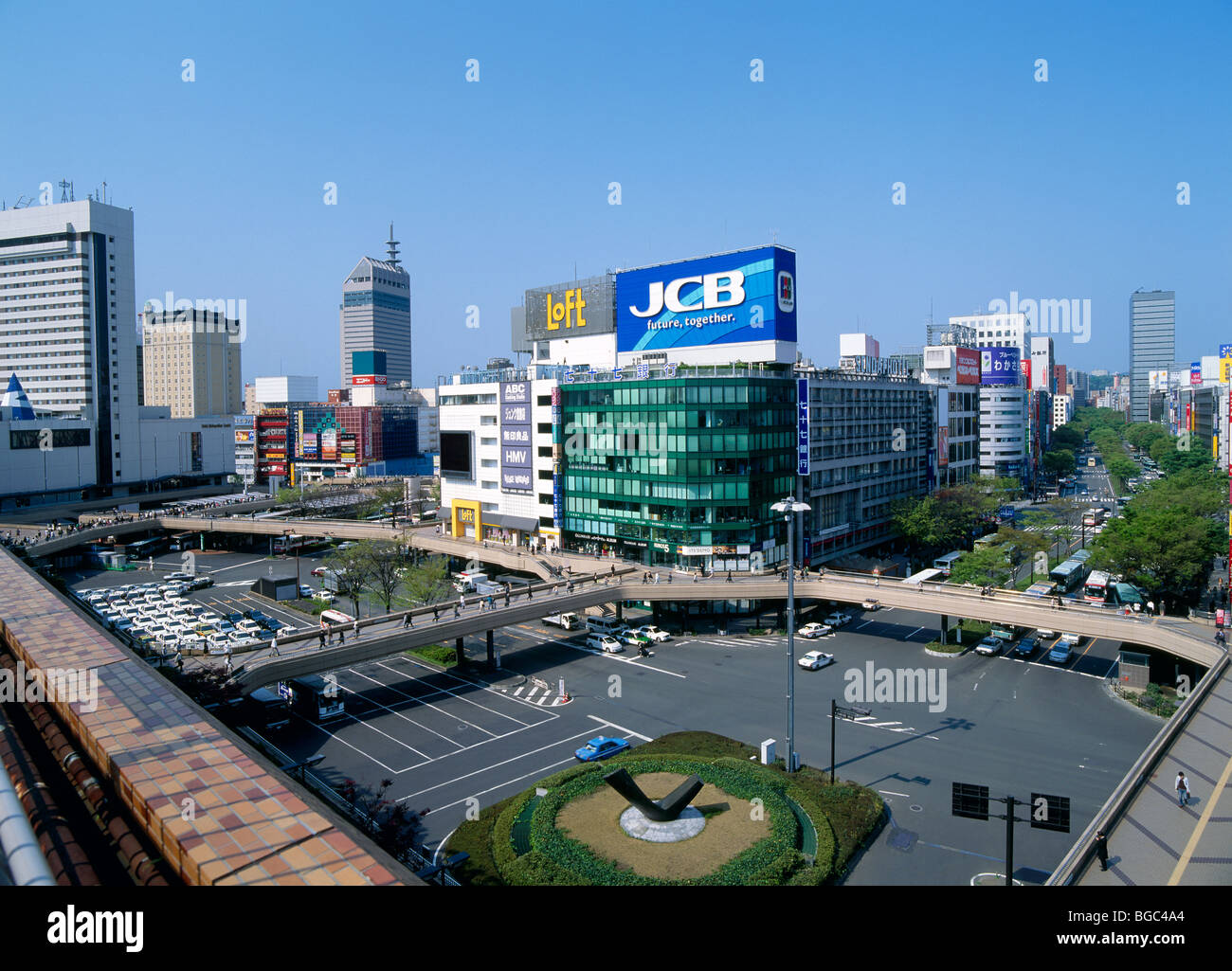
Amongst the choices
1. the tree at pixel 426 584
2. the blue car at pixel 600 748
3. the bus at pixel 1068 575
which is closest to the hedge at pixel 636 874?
the blue car at pixel 600 748

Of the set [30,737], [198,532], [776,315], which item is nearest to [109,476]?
[198,532]

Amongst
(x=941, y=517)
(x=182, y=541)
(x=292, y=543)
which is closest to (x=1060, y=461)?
(x=941, y=517)

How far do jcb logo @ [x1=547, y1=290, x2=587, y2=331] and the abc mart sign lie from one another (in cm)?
425

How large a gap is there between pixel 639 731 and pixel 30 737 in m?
20.3

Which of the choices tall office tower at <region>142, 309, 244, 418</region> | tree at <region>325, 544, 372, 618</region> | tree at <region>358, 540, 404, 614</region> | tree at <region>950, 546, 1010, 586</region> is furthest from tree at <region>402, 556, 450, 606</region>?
tall office tower at <region>142, 309, 244, 418</region>

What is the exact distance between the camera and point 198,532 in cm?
7812

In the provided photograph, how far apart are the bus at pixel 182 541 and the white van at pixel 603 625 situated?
50759 mm

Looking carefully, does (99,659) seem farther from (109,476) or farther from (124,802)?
(109,476)

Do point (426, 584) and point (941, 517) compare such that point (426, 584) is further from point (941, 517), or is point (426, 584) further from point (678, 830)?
point (941, 517)

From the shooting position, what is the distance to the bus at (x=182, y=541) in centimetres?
7688

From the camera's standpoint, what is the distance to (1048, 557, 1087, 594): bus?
53881mm

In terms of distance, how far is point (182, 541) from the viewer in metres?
77.6

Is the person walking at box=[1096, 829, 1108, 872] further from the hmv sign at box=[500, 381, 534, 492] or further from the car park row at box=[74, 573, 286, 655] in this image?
the hmv sign at box=[500, 381, 534, 492]

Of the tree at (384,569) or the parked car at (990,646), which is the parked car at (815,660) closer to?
the parked car at (990,646)
